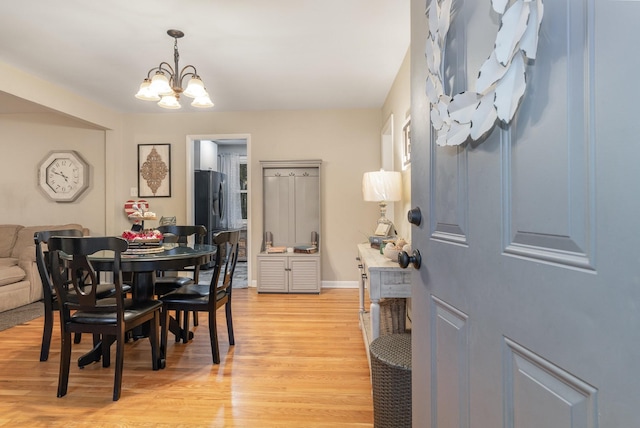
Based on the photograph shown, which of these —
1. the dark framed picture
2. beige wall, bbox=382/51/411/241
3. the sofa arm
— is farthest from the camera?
the dark framed picture

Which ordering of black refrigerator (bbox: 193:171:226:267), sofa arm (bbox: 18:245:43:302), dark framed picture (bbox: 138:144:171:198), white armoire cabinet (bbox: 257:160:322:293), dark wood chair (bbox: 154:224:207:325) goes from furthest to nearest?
black refrigerator (bbox: 193:171:226:267)
dark framed picture (bbox: 138:144:171:198)
white armoire cabinet (bbox: 257:160:322:293)
sofa arm (bbox: 18:245:43:302)
dark wood chair (bbox: 154:224:207:325)

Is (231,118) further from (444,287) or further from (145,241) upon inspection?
(444,287)

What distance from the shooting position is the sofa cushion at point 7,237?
4.43 meters

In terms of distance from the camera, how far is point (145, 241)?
8.86 ft

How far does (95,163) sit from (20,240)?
133 centimetres

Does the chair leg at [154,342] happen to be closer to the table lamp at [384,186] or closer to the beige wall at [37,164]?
the table lamp at [384,186]

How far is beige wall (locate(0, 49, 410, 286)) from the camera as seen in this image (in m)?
4.85

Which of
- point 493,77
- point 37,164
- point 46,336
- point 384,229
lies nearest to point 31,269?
point 37,164

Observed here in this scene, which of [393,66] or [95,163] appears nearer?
[393,66]

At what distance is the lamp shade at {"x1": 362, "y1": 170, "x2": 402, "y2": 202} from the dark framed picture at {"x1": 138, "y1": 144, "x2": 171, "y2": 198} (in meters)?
3.20

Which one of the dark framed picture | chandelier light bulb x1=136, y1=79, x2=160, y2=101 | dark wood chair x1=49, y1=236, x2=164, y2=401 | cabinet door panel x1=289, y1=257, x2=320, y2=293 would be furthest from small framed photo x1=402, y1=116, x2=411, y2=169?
the dark framed picture

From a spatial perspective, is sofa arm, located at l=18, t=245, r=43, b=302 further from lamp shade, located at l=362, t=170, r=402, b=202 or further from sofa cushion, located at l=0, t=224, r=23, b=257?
lamp shade, located at l=362, t=170, r=402, b=202

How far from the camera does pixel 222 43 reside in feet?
9.51

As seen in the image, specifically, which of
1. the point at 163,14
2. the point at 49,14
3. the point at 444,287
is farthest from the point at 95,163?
the point at 444,287
